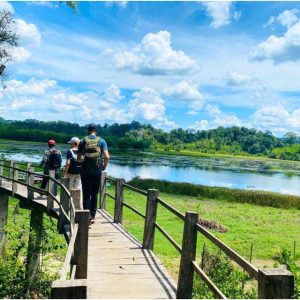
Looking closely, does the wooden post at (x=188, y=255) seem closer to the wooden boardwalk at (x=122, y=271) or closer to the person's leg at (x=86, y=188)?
the wooden boardwalk at (x=122, y=271)

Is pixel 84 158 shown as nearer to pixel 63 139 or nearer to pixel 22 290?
pixel 22 290

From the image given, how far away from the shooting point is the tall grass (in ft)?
114

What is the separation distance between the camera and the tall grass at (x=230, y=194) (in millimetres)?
34656

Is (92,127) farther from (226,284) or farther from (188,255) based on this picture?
(226,284)

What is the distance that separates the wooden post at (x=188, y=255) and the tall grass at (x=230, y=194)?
99.3 ft

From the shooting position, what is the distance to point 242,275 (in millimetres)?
11062

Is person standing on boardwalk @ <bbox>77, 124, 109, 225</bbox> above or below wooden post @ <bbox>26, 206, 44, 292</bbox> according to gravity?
above

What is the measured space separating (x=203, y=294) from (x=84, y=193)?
3700 mm

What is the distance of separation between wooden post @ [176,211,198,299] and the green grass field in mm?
10065

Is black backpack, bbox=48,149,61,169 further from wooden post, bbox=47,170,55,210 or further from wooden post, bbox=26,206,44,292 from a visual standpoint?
wooden post, bbox=26,206,44,292

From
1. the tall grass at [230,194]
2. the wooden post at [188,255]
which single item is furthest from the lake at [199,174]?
the wooden post at [188,255]

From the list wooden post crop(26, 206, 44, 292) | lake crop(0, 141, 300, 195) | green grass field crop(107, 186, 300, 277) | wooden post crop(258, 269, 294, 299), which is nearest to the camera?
wooden post crop(258, 269, 294, 299)

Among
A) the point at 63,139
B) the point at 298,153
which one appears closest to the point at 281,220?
the point at 63,139

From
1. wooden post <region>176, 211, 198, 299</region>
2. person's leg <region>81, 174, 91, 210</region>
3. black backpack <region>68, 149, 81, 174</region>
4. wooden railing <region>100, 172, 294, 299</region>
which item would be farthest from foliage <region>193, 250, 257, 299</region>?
black backpack <region>68, 149, 81, 174</region>
